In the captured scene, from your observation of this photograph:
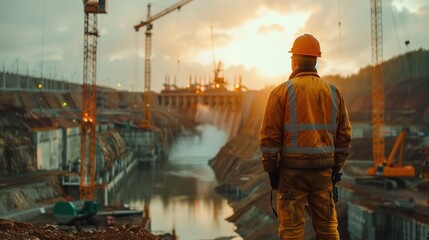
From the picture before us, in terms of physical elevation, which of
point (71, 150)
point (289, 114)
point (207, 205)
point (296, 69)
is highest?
point (296, 69)

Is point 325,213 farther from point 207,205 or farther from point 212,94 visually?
point 212,94

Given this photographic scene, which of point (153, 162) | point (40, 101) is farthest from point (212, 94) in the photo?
point (40, 101)

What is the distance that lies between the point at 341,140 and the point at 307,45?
3.39 ft

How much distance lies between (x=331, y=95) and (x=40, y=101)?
93.7 meters

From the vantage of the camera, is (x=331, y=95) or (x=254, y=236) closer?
(x=331, y=95)

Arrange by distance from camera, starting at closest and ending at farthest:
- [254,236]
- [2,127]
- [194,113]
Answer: [254,236]
[2,127]
[194,113]

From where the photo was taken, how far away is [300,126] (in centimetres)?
504

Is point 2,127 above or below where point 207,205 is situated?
above

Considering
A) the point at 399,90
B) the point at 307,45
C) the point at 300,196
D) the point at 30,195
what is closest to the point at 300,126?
the point at 300,196

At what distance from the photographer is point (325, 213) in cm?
525

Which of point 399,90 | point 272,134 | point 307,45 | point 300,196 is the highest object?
point 399,90

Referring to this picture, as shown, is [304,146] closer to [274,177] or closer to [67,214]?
[274,177]

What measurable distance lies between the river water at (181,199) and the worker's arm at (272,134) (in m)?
29.2

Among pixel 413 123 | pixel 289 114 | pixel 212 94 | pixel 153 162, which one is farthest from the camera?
pixel 212 94
